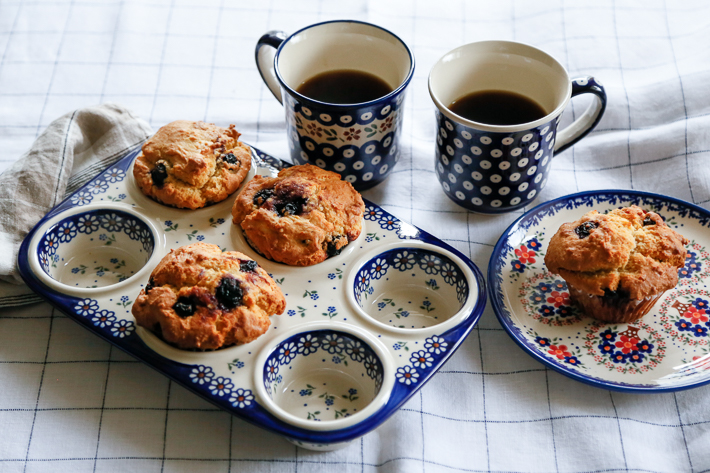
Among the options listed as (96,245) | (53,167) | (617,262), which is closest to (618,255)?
(617,262)

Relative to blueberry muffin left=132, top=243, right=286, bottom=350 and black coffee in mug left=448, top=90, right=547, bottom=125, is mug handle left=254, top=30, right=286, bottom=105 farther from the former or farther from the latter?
blueberry muffin left=132, top=243, right=286, bottom=350

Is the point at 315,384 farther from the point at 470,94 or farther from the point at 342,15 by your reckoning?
the point at 342,15

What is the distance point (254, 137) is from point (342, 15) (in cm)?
93

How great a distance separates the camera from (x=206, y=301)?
161cm

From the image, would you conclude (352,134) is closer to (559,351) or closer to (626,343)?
(559,351)

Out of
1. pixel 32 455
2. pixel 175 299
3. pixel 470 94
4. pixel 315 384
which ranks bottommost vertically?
pixel 32 455

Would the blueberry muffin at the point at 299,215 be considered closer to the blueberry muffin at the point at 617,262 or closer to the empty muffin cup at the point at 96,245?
the empty muffin cup at the point at 96,245

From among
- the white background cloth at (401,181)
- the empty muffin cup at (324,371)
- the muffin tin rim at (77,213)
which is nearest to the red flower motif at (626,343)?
the white background cloth at (401,181)

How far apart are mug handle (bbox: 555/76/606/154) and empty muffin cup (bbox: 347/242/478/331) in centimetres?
65

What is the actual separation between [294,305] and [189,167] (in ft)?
1.84

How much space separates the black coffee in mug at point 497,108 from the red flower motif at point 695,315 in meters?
0.74

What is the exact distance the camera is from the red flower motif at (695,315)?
72.2 inches

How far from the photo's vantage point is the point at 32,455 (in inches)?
65.3

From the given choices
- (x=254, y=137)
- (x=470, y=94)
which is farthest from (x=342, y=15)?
(x=470, y=94)
